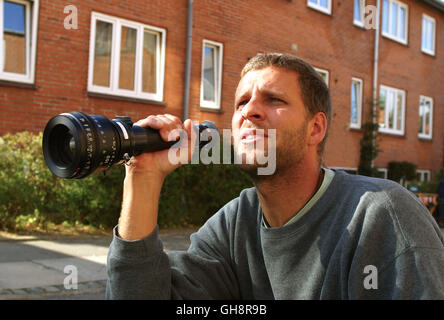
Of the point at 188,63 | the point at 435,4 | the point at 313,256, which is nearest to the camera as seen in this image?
the point at 313,256

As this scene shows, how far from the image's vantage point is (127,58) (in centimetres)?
1095

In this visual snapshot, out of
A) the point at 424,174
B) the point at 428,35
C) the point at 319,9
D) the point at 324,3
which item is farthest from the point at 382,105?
the point at 319,9

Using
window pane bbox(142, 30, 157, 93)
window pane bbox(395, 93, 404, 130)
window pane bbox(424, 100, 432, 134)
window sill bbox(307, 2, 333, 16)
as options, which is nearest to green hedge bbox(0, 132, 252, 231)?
window pane bbox(142, 30, 157, 93)

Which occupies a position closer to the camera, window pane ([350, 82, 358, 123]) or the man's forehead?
the man's forehead

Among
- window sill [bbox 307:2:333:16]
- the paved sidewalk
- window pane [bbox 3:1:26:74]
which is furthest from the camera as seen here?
window sill [bbox 307:2:333:16]

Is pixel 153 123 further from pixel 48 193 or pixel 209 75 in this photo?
pixel 209 75

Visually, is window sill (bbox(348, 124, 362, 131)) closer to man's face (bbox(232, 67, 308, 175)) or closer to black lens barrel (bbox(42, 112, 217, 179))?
man's face (bbox(232, 67, 308, 175))

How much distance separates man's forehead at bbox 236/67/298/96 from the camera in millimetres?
1943

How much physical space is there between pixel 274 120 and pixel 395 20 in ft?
59.9

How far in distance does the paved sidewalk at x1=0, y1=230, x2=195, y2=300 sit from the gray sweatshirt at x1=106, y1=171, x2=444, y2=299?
3.18 meters

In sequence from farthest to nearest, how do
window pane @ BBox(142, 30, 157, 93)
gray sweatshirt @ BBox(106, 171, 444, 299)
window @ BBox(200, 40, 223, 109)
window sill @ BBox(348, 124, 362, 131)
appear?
1. window sill @ BBox(348, 124, 362, 131)
2. window @ BBox(200, 40, 223, 109)
3. window pane @ BBox(142, 30, 157, 93)
4. gray sweatshirt @ BBox(106, 171, 444, 299)

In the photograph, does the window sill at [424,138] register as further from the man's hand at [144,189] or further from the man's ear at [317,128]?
the man's hand at [144,189]

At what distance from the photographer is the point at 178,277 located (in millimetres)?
1880

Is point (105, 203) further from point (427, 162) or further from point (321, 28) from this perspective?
point (427, 162)
